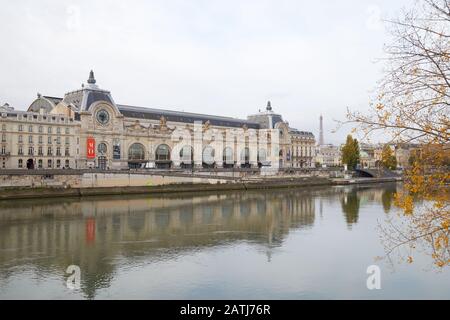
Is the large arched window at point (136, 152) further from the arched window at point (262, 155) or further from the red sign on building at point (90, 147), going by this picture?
the arched window at point (262, 155)

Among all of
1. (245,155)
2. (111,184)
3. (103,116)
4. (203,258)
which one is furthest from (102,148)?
(203,258)

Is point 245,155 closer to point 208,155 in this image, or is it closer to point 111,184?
point 208,155

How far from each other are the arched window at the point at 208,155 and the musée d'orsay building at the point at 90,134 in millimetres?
311

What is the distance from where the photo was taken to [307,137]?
281ft

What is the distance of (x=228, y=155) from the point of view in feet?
222

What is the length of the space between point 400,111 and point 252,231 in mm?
14246

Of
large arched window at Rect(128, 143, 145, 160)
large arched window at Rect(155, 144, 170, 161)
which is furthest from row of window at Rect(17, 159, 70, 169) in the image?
large arched window at Rect(155, 144, 170, 161)

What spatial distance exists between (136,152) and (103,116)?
664 cm

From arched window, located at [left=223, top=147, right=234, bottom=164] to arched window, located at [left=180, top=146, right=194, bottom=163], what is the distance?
6646mm

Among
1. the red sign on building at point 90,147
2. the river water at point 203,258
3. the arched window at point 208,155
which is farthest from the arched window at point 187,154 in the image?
the river water at point 203,258

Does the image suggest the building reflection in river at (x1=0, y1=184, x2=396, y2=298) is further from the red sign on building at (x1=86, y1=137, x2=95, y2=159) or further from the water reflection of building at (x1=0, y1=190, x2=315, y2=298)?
the red sign on building at (x1=86, y1=137, x2=95, y2=159)

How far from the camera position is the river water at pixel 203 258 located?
1112cm

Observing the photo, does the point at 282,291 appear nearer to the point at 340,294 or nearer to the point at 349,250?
the point at 340,294
